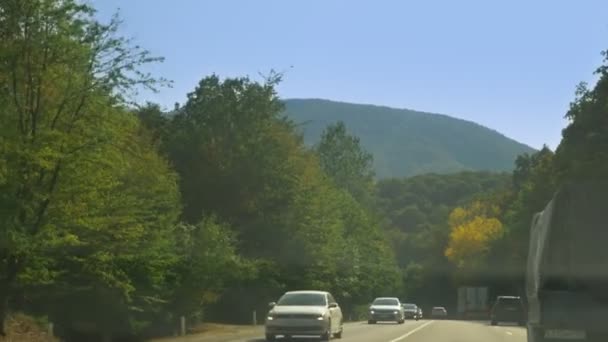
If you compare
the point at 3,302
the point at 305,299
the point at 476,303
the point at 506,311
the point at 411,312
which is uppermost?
the point at 3,302

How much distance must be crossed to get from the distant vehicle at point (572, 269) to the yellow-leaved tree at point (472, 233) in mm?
86297

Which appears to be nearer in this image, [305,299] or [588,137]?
[305,299]

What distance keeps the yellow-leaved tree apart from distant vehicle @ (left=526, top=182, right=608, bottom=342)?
283ft

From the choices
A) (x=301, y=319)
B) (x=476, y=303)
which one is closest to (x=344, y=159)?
(x=476, y=303)

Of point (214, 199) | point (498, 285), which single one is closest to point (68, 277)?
point (214, 199)

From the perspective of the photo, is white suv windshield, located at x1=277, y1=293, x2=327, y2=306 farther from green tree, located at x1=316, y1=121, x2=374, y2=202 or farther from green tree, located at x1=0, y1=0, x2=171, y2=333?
green tree, located at x1=316, y1=121, x2=374, y2=202

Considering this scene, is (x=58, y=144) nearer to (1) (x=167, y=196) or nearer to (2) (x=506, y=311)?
(1) (x=167, y=196)

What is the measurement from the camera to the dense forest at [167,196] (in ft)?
84.5

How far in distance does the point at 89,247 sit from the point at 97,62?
15.6 ft

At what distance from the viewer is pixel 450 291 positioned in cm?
12006

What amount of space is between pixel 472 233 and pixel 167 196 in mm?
82656

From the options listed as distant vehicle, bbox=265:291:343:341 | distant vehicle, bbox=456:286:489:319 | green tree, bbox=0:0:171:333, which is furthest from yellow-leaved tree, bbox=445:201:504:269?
green tree, bbox=0:0:171:333

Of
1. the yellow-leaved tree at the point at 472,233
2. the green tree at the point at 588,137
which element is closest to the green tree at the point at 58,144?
the green tree at the point at 588,137

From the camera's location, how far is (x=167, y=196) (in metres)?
34.3
